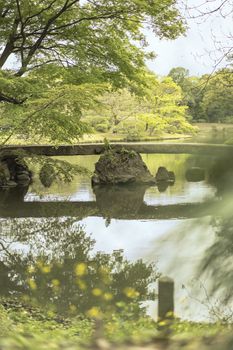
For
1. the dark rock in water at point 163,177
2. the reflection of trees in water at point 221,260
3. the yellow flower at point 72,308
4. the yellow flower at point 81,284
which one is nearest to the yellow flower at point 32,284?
the yellow flower at point 81,284

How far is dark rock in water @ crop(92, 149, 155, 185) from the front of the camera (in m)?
16.3

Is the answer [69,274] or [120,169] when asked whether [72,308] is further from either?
[120,169]

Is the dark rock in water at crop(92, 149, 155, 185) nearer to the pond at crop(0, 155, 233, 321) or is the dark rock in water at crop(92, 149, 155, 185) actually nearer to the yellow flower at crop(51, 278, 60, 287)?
the pond at crop(0, 155, 233, 321)

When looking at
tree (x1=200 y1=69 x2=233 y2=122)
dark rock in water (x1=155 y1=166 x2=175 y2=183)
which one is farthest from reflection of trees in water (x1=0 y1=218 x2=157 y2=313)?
dark rock in water (x1=155 y1=166 x2=175 y2=183)

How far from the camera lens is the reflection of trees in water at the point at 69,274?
5.09 metres

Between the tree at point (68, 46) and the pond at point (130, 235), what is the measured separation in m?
2.40

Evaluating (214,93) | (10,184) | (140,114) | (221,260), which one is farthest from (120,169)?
(221,260)

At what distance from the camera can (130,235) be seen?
864 cm

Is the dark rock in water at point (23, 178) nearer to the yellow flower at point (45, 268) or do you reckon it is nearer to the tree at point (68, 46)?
the tree at point (68, 46)

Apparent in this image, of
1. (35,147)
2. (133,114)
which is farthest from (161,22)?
(133,114)

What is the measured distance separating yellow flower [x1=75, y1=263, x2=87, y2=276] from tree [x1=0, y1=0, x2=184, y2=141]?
5.06 meters

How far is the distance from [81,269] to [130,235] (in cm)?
252

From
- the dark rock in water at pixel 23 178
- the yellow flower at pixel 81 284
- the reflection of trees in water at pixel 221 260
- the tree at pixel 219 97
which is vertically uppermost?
the tree at pixel 219 97

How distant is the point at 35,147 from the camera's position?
56.2ft
